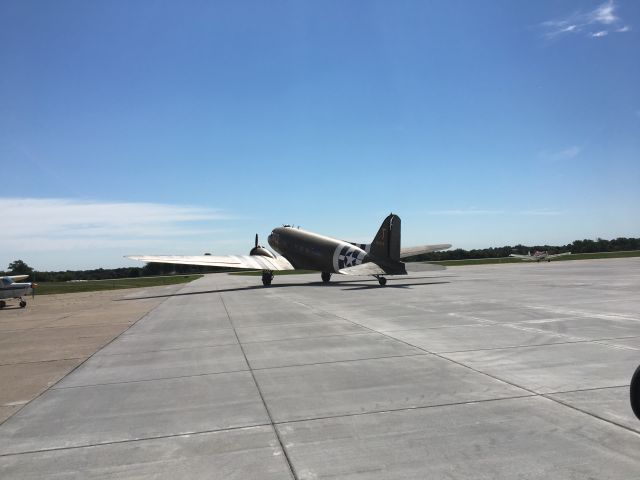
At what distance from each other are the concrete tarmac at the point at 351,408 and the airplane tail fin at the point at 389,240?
768 inches

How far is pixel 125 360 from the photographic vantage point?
1105 cm

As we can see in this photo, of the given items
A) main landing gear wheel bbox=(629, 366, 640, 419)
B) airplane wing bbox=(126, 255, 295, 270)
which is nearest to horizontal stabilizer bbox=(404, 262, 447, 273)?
airplane wing bbox=(126, 255, 295, 270)

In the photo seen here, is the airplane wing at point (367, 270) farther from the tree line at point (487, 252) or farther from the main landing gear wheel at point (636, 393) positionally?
the tree line at point (487, 252)

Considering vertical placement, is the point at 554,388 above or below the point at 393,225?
below

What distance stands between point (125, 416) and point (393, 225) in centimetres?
2739

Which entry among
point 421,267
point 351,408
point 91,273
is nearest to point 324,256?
point 421,267

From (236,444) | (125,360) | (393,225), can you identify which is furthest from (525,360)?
(393,225)

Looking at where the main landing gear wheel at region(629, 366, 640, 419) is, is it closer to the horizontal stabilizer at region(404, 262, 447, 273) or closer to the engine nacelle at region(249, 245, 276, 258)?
the horizontal stabilizer at region(404, 262, 447, 273)

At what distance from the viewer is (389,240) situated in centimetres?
3291

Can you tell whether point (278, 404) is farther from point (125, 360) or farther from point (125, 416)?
point (125, 360)

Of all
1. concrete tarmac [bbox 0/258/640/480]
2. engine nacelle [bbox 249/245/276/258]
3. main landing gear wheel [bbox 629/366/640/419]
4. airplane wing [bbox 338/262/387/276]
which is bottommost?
concrete tarmac [bbox 0/258/640/480]

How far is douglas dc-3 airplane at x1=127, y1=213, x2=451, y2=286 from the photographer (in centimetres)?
3284

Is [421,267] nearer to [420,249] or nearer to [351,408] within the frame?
[420,249]

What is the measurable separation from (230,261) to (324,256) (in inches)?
300
